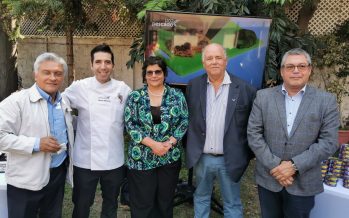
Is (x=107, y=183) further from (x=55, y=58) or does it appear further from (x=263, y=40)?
(x=263, y=40)

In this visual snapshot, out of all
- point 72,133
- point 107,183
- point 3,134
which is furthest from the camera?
point 107,183

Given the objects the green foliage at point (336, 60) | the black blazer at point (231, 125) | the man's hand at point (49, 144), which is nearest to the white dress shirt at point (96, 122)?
the man's hand at point (49, 144)

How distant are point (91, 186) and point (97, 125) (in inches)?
20.6

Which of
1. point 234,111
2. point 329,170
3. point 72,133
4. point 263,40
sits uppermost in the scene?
point 263,40

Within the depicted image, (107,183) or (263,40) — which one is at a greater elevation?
(263,40)

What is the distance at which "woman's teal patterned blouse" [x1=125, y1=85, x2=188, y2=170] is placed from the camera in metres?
2.64

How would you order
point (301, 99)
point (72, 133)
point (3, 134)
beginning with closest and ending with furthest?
point (3, 134), point (301, 99), point (72, 133)

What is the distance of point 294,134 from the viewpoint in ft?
7.63

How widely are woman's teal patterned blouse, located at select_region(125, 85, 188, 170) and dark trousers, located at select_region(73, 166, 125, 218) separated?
0.18 meters

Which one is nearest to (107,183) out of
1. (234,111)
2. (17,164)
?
(17,164)

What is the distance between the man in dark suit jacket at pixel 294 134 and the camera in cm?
230

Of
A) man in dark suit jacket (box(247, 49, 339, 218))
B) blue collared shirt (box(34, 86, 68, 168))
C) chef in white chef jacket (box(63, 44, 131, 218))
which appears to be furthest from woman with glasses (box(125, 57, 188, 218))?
man in dark suit jacket (box(247, 49, 339, 218))

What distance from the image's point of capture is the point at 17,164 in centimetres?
232

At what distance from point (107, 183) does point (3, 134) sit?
37.0 inches
